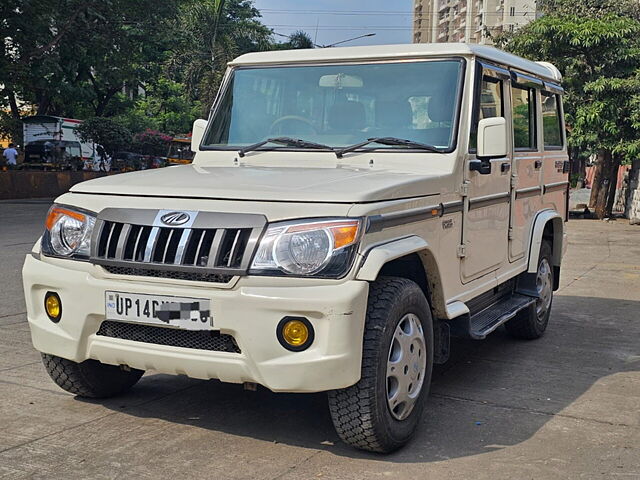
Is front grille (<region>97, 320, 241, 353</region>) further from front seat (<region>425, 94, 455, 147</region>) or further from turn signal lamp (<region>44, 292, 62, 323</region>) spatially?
front seat (<region>425, 94, 455, 147</region>)

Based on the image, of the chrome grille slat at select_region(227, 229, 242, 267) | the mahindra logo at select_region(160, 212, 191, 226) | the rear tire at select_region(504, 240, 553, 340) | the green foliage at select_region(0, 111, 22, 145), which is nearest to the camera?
the chrome grille slat at select_region(227, 229, 242, 267)

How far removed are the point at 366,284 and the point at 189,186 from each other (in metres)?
1.04

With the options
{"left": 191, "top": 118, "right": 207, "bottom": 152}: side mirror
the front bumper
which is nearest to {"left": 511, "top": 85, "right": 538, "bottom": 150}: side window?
{"left": 191, "top": 118, "right": 207, "bottom": 152}: side mirror

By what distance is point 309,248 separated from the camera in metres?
3.69

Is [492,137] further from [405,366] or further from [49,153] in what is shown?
[49,153]

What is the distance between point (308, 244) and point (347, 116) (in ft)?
5.58

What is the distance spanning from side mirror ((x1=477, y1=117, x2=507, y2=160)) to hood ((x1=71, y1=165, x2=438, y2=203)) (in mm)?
508

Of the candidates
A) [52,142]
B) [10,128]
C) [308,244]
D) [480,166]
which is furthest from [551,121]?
[10,128]

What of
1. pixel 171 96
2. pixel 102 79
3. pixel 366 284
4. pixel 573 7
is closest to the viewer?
pixel 366 284

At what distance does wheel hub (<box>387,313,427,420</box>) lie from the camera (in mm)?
3971

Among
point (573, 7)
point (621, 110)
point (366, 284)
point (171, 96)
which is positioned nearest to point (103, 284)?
point (366, 284)

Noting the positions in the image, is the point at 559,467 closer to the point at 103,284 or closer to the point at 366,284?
the point at 366,284

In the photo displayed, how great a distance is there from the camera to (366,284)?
3652mm

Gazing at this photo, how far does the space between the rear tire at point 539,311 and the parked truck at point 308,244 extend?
42.4 inches
